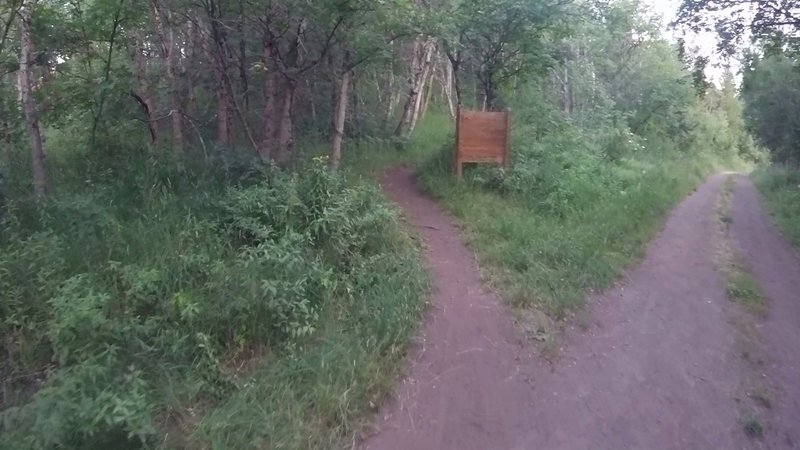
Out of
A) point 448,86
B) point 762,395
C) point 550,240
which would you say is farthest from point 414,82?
point 762,395

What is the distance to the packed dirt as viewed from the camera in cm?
519

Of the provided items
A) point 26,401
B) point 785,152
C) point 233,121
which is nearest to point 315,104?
point 233,121

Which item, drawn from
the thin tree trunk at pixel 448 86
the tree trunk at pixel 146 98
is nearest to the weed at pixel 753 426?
the tree trunk at pixel 146 98

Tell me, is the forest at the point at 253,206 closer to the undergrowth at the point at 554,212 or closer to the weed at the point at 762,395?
the undergrowth at the point at 554,212

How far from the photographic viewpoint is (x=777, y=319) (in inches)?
306

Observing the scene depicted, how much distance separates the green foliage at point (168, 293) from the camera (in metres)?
4.42

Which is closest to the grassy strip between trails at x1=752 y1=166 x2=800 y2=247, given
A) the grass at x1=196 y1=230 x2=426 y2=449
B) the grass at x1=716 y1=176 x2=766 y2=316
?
the grass at x1=716 y1=176 x2=766 y2=316

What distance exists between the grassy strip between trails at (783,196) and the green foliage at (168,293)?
906 cm

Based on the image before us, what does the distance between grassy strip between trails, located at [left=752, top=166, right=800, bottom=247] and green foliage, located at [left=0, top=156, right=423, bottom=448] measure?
29.7 feet

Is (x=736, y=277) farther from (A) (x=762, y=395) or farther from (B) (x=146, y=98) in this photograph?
(B) (x=146, y=98)

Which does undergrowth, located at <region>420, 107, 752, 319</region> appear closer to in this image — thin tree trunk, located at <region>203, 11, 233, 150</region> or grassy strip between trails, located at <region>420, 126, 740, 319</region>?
grassy strip between trails, located at <region>420, 126, 740, 319</region>

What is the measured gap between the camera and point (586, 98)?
70.2 feet

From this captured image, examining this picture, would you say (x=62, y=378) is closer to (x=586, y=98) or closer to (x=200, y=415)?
(x=200, y=415)

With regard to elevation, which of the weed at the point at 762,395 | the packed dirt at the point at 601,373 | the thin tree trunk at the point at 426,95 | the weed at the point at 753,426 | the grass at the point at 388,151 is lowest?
the weed at the point at 753,426
